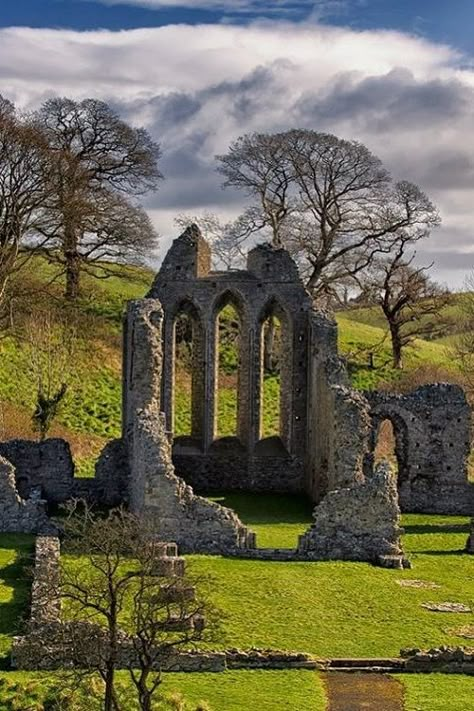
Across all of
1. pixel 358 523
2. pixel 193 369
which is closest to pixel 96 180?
pixel 193 369

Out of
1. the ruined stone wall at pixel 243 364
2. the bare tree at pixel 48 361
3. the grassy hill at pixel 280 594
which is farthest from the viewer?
the bare tree at pixel 48 361

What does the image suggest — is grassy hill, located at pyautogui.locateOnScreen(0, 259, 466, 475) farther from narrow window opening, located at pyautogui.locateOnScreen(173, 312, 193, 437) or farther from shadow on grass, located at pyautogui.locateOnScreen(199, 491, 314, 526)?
shadow on grass, located at pyautogui.locateOnScreen(199, 491, 314, 526)

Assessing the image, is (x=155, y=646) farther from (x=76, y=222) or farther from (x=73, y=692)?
(x=76, y=222)

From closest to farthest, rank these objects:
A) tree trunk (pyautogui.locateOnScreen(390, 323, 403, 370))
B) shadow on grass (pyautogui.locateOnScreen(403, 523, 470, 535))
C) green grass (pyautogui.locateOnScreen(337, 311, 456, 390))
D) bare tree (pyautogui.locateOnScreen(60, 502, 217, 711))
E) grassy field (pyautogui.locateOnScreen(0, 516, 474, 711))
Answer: bare tree (pyautogui.locateOnScreen(60, 502, 217, 711)) → grassy field (pyautogui.locateOnScreen(0, 516, 474, 711)) → shadow on grass (pyautogui.locateOnScreen(403, 523, 470, 535)) → green grass (pyautogui.locateOnScreen(337, 311, 456, 390)) → tree trunk (pyautogui.locateOnScreen(390, 323, 403, 370))

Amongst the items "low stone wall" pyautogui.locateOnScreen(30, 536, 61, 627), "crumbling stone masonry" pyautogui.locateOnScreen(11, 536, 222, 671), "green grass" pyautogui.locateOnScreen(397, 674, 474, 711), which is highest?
"low stone wall" pyautogui.locateOnScreen(30, 536, 61, 627)

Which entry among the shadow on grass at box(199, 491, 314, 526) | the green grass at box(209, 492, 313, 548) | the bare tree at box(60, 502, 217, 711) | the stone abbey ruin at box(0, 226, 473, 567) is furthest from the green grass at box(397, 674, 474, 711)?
the shadow on grass at box(199, 491, 314, 526)

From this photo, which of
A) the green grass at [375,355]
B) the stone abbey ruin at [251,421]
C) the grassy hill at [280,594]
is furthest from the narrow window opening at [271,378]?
the stone abbey ruin at [251,421]

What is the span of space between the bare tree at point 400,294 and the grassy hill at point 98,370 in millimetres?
1702

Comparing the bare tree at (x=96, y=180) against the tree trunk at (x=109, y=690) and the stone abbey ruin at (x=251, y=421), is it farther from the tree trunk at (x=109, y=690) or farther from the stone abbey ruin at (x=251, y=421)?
the tree trunk at (x=109, y=690)

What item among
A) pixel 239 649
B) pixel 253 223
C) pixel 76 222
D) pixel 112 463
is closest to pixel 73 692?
pixel 239 649

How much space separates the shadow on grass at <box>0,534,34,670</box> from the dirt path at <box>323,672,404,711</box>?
5.08m

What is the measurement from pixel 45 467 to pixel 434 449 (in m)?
12.5

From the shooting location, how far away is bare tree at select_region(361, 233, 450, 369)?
52.7 m

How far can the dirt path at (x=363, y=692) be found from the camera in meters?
16.8
